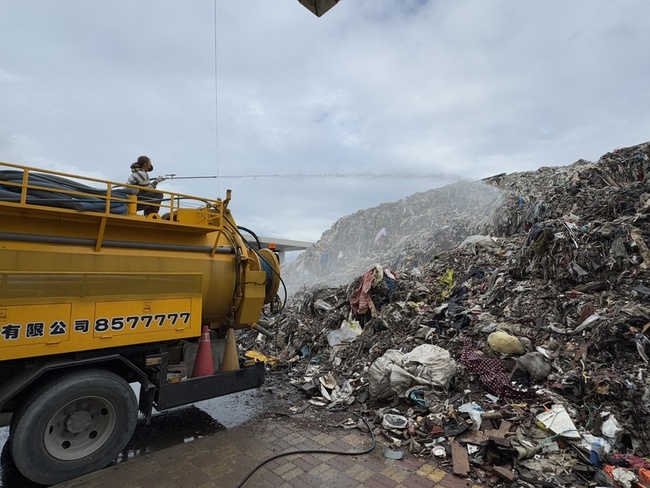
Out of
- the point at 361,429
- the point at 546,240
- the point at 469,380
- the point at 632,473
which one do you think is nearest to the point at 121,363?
the point at 361,429

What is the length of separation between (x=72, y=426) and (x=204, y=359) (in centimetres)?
142

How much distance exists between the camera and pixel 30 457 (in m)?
3.16

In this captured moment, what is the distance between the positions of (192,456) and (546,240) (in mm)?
7221

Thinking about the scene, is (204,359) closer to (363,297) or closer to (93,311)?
(93,311)

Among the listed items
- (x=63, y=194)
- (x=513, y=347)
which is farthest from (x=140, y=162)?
(x=513, y=347)

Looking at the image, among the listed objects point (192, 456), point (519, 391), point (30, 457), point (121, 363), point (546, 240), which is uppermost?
point (546, 240)

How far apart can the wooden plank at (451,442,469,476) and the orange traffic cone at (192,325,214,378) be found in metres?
2.88

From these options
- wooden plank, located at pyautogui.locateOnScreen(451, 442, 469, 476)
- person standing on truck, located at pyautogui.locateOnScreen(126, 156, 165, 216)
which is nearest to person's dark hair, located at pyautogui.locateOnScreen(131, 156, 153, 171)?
person standing on truck, located at pyautogui.locateOnScreen(126, 156, 165, 216)

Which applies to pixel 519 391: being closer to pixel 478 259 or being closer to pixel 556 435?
pixel 556 435

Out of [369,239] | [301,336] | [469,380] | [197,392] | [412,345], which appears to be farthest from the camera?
[369,239]

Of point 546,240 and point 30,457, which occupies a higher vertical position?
point 546,240

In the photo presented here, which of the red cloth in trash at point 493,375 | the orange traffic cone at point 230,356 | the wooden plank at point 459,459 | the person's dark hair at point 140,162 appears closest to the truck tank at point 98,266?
the orange traffic cone at point 230,356

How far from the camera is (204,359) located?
4.51 meters

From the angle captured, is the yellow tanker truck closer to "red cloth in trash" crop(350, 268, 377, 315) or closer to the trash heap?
the trash heap
